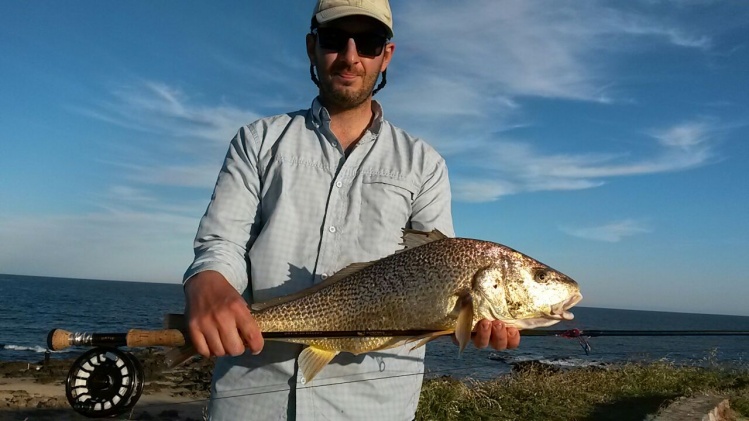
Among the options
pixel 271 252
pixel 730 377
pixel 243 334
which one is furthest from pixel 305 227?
pixel 730 377

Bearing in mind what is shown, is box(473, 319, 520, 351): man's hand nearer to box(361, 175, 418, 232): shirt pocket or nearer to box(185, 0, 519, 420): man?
box(185, 0, 519, 420): man

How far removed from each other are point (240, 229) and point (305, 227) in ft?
1.20

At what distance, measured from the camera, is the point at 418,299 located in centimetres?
346

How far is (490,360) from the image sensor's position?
121 feet

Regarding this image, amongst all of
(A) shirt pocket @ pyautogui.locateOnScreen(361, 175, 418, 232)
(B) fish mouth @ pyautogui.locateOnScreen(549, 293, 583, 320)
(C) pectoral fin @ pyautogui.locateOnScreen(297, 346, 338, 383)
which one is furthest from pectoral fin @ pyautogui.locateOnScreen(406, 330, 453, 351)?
(B) fish mouth @ pyautogui.locateOnScreen(549, 293, 583, 320)

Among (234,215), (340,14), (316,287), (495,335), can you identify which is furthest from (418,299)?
(340,14)

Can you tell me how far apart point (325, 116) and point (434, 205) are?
2.92 feet

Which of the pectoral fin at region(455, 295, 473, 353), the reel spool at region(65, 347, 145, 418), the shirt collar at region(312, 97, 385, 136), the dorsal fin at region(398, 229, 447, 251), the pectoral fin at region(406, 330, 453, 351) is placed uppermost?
the shirt collar at region(312, 97, 385, 136)

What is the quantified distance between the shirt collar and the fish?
708 millimetres

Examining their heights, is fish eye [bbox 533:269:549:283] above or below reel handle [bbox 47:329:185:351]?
above

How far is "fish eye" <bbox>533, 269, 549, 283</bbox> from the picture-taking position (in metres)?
3.73

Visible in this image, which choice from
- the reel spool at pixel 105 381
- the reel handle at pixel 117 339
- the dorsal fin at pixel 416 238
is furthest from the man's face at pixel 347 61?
the reel spool at pixel 105 381

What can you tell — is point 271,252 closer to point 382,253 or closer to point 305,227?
point 305,227

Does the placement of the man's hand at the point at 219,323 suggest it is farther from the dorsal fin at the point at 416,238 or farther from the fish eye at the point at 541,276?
the fish eye at the point at 541,276
